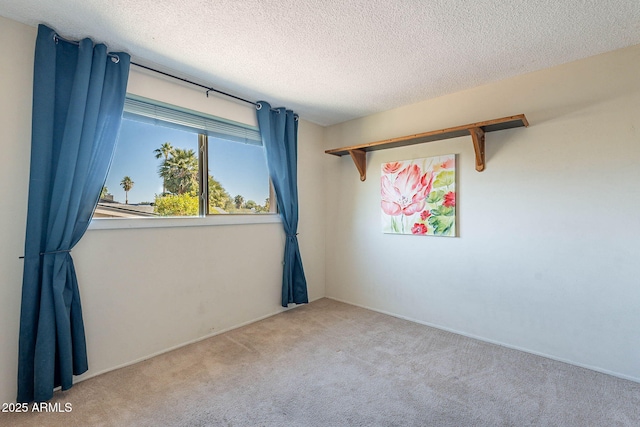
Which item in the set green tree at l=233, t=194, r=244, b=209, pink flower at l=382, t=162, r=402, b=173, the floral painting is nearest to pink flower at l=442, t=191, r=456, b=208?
the floral painting

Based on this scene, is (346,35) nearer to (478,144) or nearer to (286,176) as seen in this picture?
(478,144)

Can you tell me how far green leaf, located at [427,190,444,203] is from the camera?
2.83 meters

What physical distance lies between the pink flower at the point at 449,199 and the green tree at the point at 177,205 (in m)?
2.29

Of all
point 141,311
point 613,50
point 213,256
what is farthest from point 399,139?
point 141,311

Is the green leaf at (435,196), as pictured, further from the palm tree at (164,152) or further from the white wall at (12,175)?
the white wall at (12,175)

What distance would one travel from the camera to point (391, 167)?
3182 millimetres

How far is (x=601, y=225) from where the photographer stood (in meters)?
2.10

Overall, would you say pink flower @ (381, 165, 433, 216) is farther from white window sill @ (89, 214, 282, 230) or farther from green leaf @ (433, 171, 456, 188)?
white window sill @ (89, 214, 282, 230)

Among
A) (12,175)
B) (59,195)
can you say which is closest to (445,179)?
(59,195)

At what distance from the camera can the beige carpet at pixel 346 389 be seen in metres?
1.63

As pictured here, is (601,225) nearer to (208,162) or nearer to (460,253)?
(460,253)

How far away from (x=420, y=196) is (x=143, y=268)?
2.52 meters

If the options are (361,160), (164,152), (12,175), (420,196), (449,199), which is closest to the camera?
(12,175)

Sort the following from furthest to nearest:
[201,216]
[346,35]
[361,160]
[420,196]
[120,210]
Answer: [361,160]
[420,196]
[201,216]
[120,210]
[346,35]
